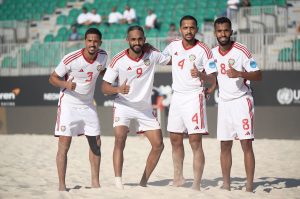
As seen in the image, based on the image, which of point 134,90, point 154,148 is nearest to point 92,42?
point 134,90

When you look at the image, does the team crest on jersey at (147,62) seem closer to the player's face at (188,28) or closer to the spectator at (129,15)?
the player's face at (188,28)

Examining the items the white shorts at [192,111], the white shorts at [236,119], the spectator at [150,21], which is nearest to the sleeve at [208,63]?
the white shorts at [192,111]

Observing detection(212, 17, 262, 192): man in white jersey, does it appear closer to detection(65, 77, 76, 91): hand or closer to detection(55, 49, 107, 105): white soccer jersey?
detection(55, 49, 107, 105): white soccer jersey

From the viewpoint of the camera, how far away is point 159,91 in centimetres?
1797

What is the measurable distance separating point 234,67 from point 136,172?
11.4ft

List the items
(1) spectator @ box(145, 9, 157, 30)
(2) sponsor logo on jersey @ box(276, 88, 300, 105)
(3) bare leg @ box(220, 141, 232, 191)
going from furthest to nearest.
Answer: (1) spectator @ box(145, 9, 157, 30), (2) sponsor logo on jersey @ box(276, 88, 300, 105), (3) bare leg @ box(220, 141, 232, 191)

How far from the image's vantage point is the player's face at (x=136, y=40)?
27.9 feet

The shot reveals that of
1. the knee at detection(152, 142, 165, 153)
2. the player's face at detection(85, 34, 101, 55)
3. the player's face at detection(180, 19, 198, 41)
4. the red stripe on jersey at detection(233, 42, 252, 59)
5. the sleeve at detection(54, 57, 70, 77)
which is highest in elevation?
the player's face at detection(180, 19, 198, 41)

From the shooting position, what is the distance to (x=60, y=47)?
63.5 feet

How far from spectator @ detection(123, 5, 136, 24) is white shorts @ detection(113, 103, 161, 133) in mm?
13867

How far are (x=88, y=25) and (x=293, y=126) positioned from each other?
9.62m

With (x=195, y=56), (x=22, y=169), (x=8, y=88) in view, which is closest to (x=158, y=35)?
(x=8, y=88)

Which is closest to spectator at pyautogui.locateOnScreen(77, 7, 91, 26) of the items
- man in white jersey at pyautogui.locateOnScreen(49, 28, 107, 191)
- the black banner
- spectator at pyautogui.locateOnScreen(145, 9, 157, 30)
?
spectator at pyautogui.locateOnScreen(145, 9, 157, 30)

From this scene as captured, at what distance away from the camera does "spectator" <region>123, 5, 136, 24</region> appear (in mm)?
22438
